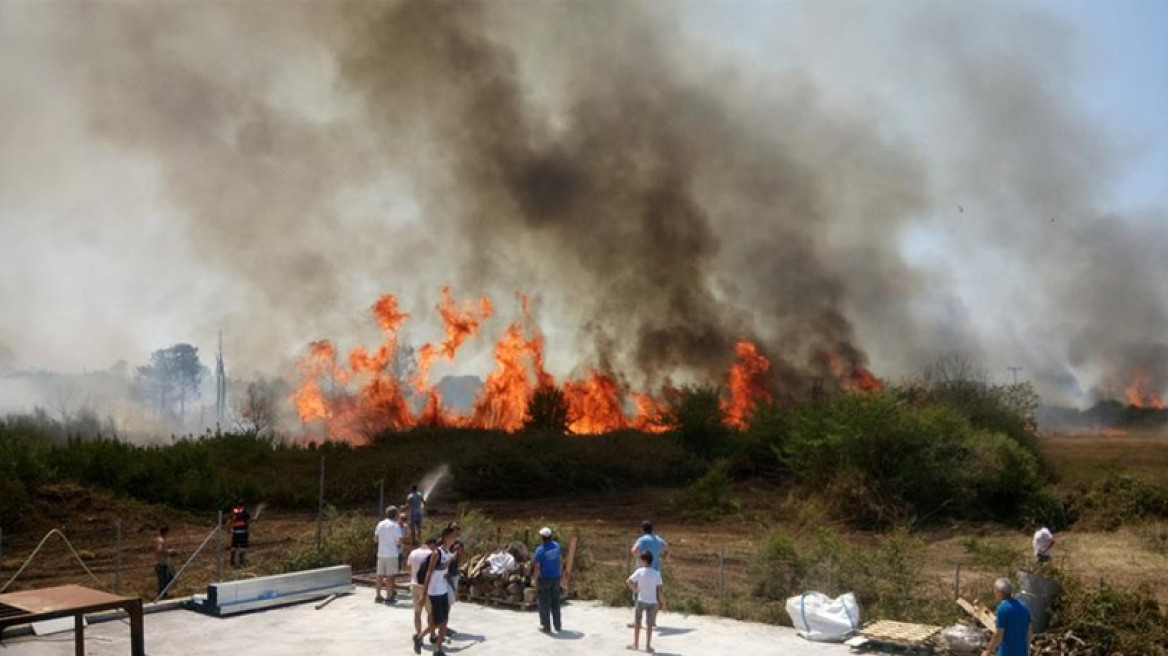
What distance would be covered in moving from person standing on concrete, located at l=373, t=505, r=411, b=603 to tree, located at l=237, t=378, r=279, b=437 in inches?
1778

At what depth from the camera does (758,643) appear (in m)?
14.2

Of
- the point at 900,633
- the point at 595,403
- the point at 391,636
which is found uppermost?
the point at 595,403

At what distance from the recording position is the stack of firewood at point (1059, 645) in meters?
13.0

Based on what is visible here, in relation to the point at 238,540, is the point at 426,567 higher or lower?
higher

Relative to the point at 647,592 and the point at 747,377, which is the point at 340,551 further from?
the point at 747,377

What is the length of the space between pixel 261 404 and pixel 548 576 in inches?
2054

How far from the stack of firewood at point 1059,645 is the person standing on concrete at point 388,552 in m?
10.4

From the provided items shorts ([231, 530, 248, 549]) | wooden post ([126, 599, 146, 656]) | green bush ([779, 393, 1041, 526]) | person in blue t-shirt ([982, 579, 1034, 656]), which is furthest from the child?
green bush ([779, 393, 1041, 526])

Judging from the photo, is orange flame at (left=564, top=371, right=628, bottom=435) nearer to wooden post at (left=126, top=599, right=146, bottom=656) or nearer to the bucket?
the bucket

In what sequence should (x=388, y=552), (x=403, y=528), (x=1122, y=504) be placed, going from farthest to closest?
1. (x=1122, y=504)
2. (x=403, y=528)
3. (x=388, y=552)

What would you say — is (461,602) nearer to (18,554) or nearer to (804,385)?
(18,554)

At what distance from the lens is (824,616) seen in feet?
47.7

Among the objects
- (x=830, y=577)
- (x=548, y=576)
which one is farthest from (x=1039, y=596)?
(x=548, y=576)

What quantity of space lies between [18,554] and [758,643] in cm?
2024
